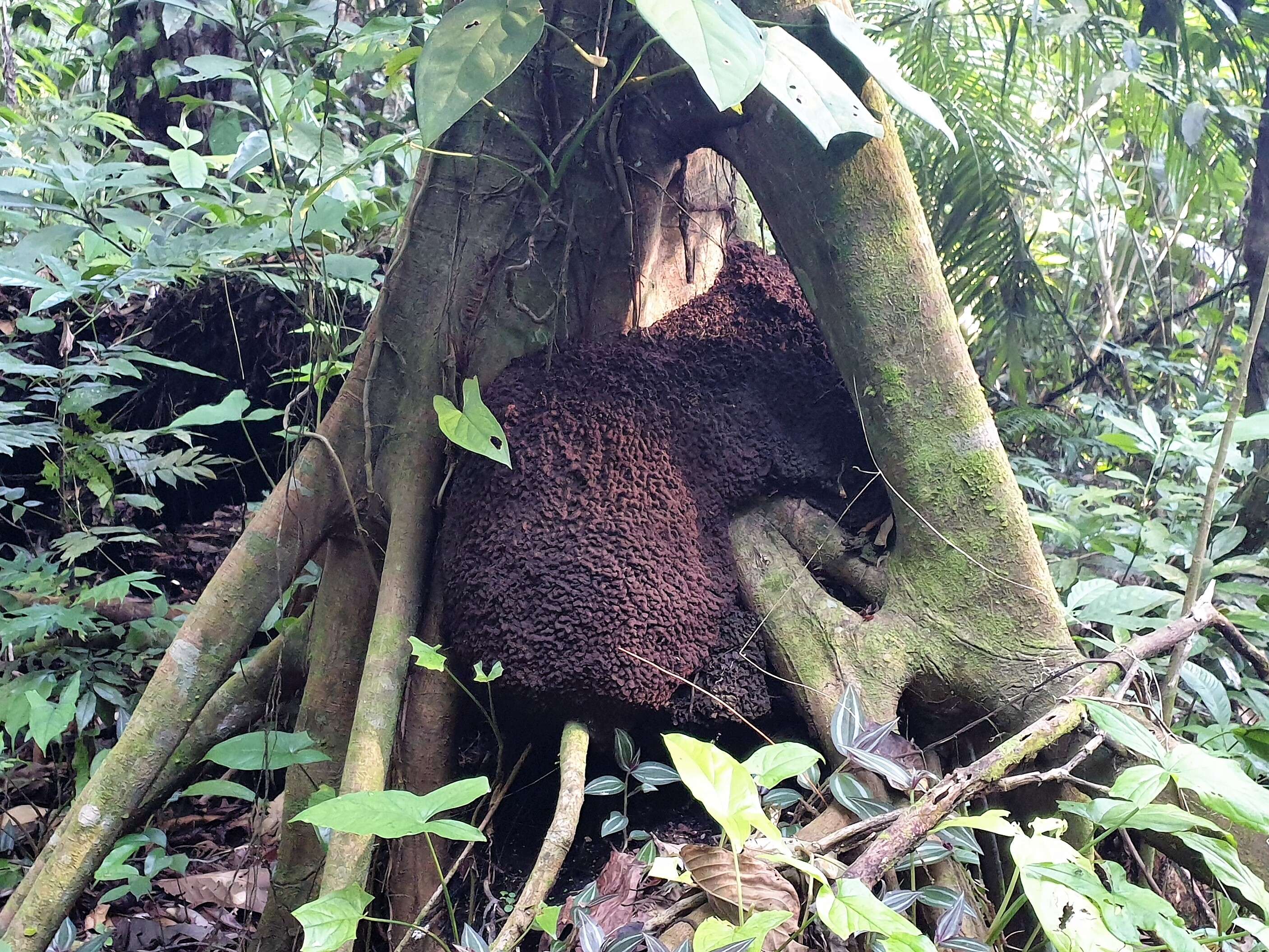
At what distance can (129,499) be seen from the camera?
2771 millimetres

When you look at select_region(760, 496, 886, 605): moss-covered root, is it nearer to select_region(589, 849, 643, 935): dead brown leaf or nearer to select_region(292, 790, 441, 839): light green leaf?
Result: select_region(589, 849, 643, 935): dead brown leaf

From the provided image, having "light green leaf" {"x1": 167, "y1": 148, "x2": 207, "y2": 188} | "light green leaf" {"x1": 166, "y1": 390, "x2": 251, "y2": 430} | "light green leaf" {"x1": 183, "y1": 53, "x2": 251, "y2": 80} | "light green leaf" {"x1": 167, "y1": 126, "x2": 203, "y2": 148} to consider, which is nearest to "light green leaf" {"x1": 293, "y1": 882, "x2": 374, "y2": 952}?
"light green leaf" {"x1": 166, "y1": 390, "x2": 251, "y2": 430}

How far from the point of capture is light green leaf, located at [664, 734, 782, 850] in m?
0.99

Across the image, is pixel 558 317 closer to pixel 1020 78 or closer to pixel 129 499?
pixel 129 499

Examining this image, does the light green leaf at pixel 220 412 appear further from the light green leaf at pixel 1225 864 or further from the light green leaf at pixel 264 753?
the light green leaf at pixel 1225 864

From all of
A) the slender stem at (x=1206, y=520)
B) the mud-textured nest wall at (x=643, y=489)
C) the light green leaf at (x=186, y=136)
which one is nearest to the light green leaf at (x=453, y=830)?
the mud-textured nest wall at (x=643, y=489)

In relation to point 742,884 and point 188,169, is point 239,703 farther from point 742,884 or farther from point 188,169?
point 188,169

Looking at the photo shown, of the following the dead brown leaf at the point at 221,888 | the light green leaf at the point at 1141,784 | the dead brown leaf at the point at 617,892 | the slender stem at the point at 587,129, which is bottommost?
the dead brown leaf at the point at 221,888

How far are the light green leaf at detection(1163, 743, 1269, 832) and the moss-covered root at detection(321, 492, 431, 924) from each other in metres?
1.33

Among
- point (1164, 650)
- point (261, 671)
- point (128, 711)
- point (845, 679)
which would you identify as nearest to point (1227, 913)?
point (1164, 650)

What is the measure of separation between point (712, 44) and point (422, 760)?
59.4 inches

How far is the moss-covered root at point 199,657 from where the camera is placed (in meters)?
1.78

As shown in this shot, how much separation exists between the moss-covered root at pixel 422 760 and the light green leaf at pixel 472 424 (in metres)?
0.38

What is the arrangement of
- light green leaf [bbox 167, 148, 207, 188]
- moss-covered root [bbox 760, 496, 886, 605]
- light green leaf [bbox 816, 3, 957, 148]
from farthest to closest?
light green leaf [bbox 167, 148, 207, 188] → moss-covered root [bbox 760, 496, 886, 605] → light green leaf [bbox 816, 3, 957, 148]
